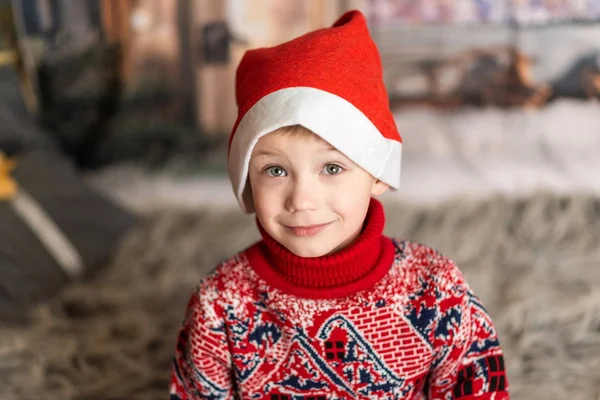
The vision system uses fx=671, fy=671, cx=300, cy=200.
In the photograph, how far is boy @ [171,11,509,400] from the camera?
72 centimetres

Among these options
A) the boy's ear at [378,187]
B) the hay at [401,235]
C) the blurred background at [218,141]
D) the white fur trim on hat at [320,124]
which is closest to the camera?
the white fur trim on hat at [320,124]

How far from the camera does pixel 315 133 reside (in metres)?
0.70

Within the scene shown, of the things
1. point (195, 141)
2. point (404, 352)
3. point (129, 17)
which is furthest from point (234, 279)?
point (129, 17)

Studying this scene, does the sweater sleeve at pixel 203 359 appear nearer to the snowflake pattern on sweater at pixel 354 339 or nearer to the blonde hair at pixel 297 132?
the snowflake pattern on sweater at pixel 354 339

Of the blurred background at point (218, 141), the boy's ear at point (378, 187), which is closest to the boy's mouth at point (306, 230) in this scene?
the boy's ear at point (378, 187)

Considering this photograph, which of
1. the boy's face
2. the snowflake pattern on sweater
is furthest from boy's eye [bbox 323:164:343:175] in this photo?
the snowflake pattern on sweater

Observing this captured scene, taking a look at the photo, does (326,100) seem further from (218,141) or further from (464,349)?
(218,141)

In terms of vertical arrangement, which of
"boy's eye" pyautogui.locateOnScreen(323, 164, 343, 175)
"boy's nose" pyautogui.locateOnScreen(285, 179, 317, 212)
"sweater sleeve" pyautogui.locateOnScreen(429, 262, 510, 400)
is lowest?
"sweater sleeve" pyautogui.locateOnScreen(429, 262, 510, 400)

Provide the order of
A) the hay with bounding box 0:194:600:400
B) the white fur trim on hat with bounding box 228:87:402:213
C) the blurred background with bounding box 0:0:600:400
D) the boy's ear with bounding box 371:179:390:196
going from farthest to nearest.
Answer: the blurred background with bounding box 0:0:600:400, the hay with bounding box 0:194:600:400, the boy's ear with bounding box 371:179:390:196, the white fur trim on hat with bounding box 228:87:402:213

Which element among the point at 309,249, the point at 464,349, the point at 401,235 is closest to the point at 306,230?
the point at 309,249

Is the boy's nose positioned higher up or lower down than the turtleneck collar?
higher up

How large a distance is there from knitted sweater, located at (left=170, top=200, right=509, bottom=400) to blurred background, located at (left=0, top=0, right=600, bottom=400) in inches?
16.8

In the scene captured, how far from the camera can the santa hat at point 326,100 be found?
706 millimetres

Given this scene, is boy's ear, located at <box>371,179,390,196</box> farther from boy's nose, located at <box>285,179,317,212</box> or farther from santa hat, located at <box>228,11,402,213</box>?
boy's nose, located at <box>285,179,317,212</box>
